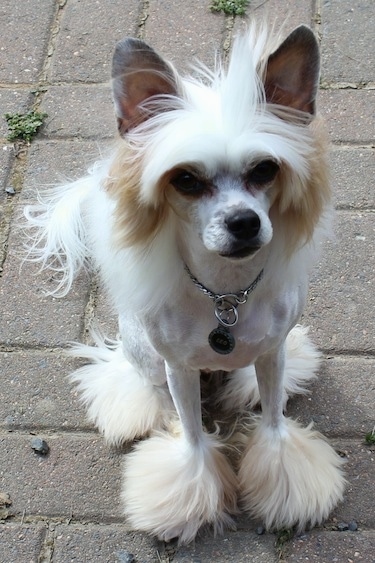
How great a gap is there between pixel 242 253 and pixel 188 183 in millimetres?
163

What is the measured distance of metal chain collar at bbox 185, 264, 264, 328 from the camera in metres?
1.67

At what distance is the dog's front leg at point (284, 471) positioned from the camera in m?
2.00

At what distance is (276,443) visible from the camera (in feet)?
6.79

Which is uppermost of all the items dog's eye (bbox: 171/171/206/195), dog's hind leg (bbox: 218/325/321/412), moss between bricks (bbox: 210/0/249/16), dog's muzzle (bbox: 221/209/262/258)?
moss between bricks (bbox: 210/0/249/16)

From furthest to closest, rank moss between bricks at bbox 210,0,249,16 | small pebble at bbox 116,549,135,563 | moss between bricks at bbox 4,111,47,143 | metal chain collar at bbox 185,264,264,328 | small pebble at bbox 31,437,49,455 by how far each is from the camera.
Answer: moss between bricks at bbox 210,0,249,16
moss between bricks at bbox 4,111,47,143
small pebble at bbox 31,437,49,455
small pebble at bbox 116,549,135,563
metal chain collar at bbox 185,264,264,328

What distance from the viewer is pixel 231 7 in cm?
317

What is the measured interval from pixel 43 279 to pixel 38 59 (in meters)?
1.04

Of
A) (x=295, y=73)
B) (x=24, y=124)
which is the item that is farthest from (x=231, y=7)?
(x=295, y=73)

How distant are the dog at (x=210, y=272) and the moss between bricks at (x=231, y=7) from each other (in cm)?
120

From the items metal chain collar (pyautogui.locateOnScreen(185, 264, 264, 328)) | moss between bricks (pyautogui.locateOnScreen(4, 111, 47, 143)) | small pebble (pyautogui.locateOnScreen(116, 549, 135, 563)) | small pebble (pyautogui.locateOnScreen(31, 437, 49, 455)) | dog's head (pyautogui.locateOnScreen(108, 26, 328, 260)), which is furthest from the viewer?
moss between bricks (pyautogui.locateOnScreen(4, 111, 47, 143))

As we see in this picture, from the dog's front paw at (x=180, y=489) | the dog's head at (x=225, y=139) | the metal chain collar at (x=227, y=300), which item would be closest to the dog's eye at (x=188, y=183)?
the dog's head at (x=225, y=139)

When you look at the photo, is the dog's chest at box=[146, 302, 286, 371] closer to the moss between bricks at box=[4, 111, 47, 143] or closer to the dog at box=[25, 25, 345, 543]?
the dog at box=[25, 25, 345, 543]

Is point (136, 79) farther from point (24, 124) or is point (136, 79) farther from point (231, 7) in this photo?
point (231, 7)

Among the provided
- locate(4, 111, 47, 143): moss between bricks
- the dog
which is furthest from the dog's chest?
locate(4, 111, 47, 143): moss between bricks
